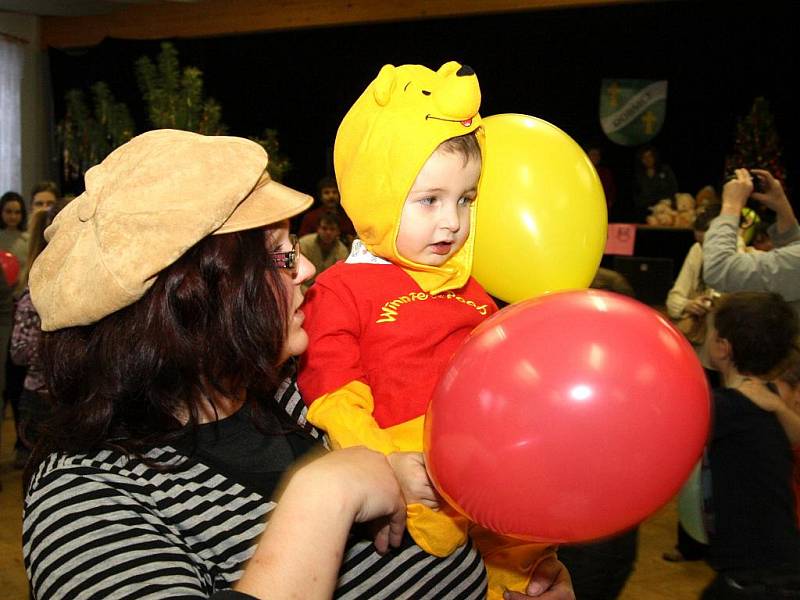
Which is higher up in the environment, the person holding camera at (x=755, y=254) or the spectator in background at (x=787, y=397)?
the person holding camera at (x=755, y=254)

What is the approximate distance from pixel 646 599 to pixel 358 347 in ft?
8.15

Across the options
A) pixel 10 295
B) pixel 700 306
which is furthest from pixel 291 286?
pixel 10 295

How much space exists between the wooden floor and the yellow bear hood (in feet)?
7.04

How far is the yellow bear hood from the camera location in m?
1.38

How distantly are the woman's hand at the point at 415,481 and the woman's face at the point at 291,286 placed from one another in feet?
0.71

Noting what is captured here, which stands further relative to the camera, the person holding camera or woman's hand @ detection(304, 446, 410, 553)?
the person holding camera

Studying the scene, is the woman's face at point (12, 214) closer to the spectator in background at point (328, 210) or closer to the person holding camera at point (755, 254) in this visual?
the spectator in background at point (328, 210)

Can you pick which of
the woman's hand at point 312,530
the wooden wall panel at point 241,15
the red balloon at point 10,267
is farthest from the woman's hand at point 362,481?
the wooden wall panel at point 241,15

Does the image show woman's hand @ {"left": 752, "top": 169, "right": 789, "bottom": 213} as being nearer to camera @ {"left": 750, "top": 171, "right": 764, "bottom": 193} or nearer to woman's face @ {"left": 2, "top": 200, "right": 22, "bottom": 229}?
camera @ {"left": 750, "top": 171, "right": 764, "bottom": 193}

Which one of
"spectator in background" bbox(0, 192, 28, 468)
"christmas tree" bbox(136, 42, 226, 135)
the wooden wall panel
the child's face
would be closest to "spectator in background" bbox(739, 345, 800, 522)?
the child's face

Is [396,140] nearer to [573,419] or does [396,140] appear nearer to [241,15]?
[573,419]

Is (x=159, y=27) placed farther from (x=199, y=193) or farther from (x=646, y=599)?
(x=199, y=193)

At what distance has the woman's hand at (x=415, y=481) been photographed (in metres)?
1.22

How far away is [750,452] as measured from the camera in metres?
2.18
